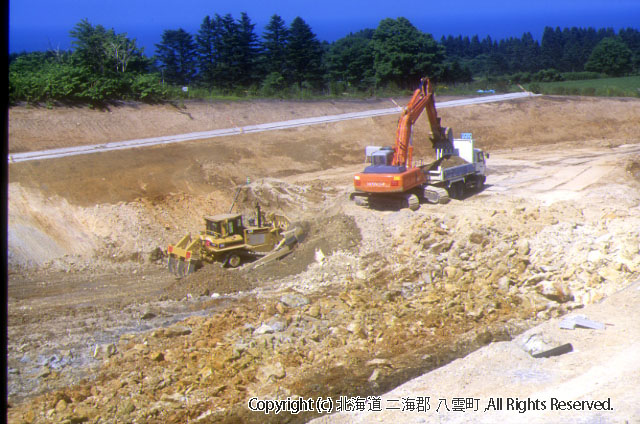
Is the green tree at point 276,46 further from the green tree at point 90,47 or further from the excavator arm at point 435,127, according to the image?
the excavator arm at point 435,127

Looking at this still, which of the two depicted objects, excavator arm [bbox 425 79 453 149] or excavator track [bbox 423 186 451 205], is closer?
excavator track [bbox 423 186 451 205]

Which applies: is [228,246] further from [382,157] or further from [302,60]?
[302,60]

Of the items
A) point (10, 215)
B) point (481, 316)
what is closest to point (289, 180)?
point (10, 215)

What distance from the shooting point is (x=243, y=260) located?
59.8 ft

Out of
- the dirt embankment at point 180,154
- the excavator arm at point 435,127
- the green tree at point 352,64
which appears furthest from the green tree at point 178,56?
the excavator arm at point 435,127

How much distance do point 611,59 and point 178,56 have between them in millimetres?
56369

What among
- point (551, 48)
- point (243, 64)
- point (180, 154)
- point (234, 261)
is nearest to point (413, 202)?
point (234, 261)

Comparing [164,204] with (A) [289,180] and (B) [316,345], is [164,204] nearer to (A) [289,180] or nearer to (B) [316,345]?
(A) [289,180]

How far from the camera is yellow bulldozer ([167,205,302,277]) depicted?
1723 cm

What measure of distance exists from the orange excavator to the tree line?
16.5 meters

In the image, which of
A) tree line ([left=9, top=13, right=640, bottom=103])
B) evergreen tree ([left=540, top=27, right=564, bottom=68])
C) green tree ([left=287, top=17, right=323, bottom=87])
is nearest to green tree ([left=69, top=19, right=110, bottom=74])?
tree line ([left=9, top=13, right=640, bottom=103])

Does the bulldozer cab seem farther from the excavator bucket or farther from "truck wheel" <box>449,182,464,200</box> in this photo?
"truck wheel" <box>449,182,464,200</box>

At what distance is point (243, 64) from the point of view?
49406 millimetres

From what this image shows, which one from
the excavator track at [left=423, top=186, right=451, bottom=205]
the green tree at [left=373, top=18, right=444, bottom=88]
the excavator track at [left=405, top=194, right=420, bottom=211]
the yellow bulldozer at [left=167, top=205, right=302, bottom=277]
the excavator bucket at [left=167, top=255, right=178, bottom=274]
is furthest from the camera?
the green tree at [left=373, top=18, right=444, bottom=88]
